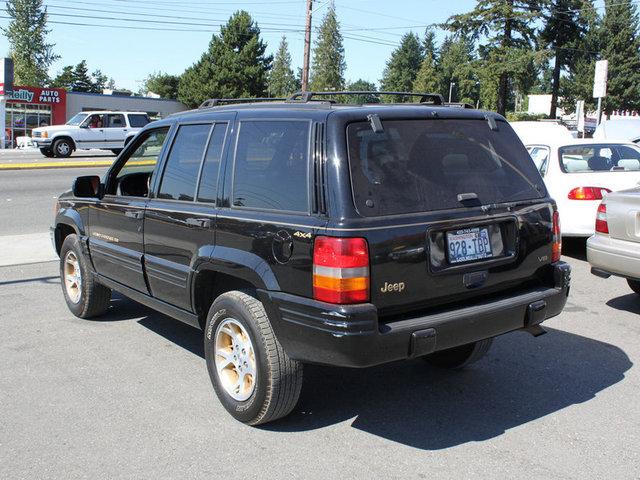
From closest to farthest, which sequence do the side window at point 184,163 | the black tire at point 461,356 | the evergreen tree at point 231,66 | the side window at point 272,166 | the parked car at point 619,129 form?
the side window at point 272,166
the side window at point 184,163
the black tire at point 461,356
the parked car at point 619,129
the evergreen tree at point 231,66

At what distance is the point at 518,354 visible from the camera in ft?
17.1

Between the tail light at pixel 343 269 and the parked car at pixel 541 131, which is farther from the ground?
the parked car at pixel 541 131

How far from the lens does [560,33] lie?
192ft

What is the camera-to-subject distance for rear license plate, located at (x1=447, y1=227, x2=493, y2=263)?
3693 millimetres

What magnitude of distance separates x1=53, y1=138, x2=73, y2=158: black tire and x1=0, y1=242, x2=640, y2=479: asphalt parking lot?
23608 mm

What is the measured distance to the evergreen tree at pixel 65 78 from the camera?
8766cm

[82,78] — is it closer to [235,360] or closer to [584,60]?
[584,60]

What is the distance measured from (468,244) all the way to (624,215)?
10.3ft

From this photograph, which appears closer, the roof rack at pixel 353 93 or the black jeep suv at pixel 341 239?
the black jeep suv at pixel 341 239

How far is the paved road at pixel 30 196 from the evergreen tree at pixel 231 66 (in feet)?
146

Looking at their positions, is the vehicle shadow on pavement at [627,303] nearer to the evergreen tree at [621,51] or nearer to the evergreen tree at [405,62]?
the evergreen tree at [621,51]

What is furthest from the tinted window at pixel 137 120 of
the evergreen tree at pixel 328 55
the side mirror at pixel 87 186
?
the evergreen tree at pixel 328 55

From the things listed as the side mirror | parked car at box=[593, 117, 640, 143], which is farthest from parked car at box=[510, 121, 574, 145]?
the side mirror

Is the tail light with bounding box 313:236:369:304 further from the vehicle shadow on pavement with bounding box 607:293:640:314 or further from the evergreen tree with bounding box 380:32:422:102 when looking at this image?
the evergreen tree with bounding box 380:32:422:102
